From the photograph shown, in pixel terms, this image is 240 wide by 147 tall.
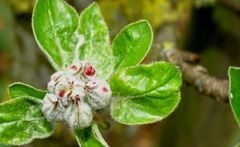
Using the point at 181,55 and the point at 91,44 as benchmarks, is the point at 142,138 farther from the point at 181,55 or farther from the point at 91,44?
the point at 91,44

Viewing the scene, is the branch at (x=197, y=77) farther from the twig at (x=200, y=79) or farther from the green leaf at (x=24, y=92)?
the green leaf at (x=24, y=92)

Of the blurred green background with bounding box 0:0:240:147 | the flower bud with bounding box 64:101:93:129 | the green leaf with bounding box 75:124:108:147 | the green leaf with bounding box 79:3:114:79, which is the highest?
the green leaf with bounding box 79:3:114:79

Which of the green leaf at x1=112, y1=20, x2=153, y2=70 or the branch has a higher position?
the green leaf at x1=112, y1=20, x2=153, y2=70

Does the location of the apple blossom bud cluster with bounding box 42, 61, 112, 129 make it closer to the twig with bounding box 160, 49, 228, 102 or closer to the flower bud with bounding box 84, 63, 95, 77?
the flower bud with bounding box 84, 63, 95, 77

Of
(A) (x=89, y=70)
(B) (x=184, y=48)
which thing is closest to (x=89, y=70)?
(A) (x=89, y=70)

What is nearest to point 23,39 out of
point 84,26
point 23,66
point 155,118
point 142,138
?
point 23,66

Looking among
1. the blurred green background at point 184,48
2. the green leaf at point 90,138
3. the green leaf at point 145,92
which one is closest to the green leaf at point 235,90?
the green leaf at point 145,92

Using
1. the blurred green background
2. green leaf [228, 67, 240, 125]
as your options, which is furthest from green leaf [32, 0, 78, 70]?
the blurred green background
